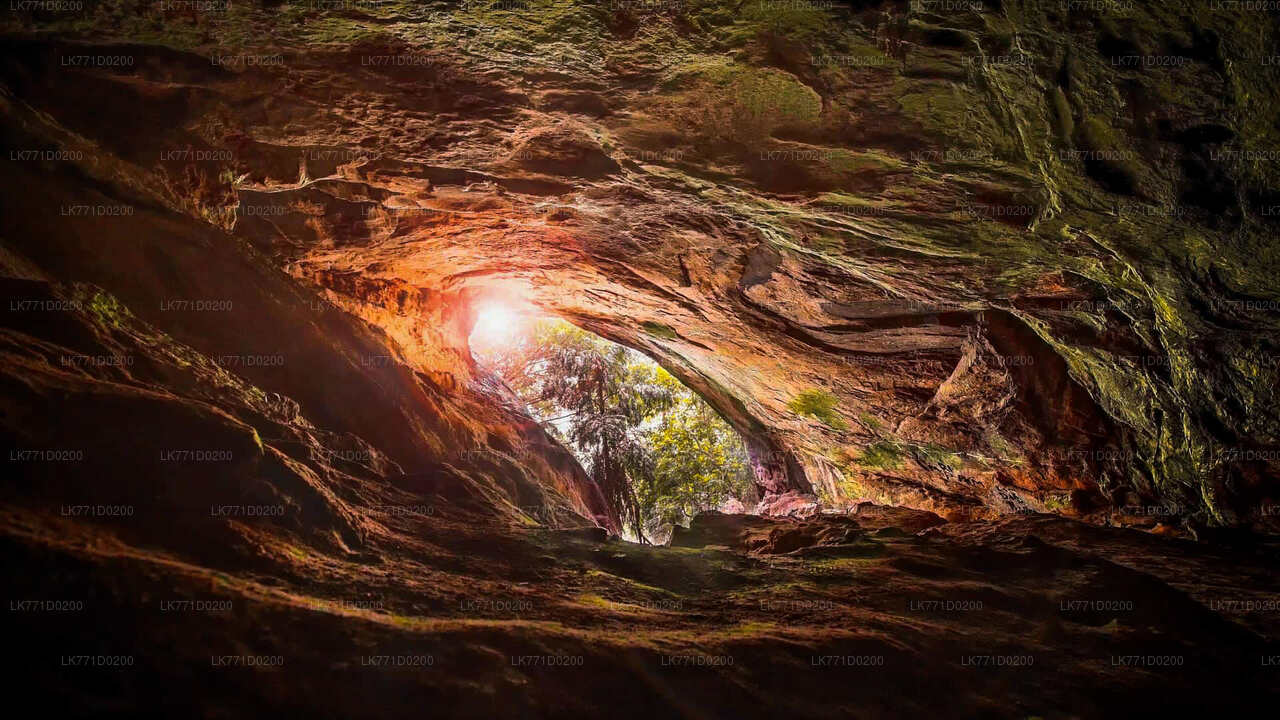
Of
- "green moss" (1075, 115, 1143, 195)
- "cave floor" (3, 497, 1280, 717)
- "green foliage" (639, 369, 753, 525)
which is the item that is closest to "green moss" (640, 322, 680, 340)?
"cave floor" (3, 497, 1280, 717)

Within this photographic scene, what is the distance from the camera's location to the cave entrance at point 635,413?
1734cm

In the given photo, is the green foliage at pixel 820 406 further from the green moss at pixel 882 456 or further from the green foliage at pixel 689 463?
the green foliage at pixel 689 463

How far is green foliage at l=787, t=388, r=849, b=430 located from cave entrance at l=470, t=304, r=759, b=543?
6.76m

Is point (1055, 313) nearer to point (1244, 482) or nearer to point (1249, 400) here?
point (1249, 400)

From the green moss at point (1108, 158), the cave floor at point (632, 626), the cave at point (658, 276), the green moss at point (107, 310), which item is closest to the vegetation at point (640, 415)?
the cave at point (658, 276)

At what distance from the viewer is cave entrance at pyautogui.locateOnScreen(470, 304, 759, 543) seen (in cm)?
1734

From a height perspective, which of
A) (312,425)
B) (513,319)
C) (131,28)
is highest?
(131,28)

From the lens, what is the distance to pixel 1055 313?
6.23 meters

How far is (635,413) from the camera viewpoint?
59.3 feet

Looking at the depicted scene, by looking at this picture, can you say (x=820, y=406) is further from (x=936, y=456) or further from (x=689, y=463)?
(x=689, y=463)

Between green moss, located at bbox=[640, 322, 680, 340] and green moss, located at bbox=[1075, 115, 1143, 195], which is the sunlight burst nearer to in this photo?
green moss, located at bbox=[640, 322, 680, 340]

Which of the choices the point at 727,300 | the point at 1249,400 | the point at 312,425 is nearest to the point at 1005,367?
the point at 1249,400

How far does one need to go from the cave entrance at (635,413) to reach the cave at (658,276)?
919 cm

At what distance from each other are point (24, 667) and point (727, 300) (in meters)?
7.24
